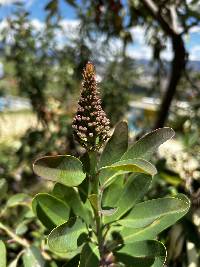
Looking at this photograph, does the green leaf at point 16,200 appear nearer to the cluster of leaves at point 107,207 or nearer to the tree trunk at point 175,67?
the cluster of leaves at point 107,207

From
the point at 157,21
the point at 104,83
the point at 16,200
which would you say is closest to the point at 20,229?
the point at 16,200

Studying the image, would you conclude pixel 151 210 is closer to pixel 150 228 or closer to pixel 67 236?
pixel 150 228

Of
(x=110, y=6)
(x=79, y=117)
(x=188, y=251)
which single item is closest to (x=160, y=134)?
(x=79, y=117)

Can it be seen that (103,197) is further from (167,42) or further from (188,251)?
(167,42)

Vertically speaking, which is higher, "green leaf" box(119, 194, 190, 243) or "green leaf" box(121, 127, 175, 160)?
"green leaf" box(121, 127, 175, 160)

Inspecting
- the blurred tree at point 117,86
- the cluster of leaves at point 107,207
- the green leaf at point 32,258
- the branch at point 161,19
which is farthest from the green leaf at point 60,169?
the blurred tree at point 117,86

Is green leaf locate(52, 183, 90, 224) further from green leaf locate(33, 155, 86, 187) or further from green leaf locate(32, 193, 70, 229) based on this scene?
green leaf locate(33, 155, 86, 187)

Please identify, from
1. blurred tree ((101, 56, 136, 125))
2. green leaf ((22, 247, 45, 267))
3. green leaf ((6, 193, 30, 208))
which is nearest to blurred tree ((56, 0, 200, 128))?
blurred tree ((101, 56, 136, 125))
